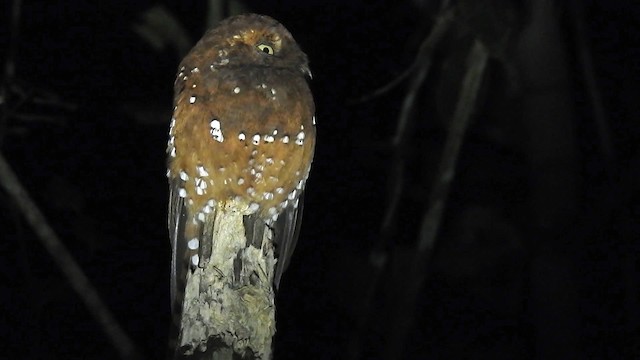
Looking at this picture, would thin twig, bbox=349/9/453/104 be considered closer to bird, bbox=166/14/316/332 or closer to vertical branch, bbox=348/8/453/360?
vertical branch, bbox=348/8/453/360

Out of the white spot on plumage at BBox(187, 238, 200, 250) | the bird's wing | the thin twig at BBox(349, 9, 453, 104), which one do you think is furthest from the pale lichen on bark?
the thin twig at BBox(349, 9, 453, 104)

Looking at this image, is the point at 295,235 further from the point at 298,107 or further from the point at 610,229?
the point at 610,229

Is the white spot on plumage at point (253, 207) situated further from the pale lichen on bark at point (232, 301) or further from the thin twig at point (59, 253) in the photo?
the thin twig at point (59, 253)

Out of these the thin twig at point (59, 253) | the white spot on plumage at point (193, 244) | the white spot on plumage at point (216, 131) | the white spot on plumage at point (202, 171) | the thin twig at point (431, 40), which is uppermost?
the thin twig at point (431, 40)

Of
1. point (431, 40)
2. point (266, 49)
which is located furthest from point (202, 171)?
point (431, 40)

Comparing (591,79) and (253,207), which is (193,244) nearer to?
(253,207)

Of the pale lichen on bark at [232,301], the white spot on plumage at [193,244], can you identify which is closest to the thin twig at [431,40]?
the white spot on plumage at [193,244]
